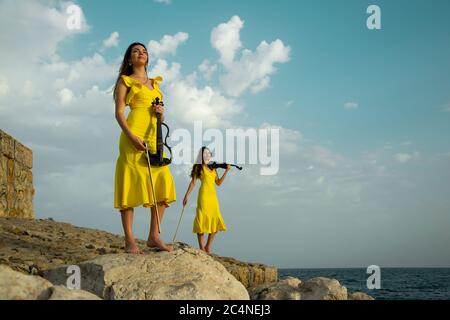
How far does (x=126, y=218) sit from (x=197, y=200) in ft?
17.9

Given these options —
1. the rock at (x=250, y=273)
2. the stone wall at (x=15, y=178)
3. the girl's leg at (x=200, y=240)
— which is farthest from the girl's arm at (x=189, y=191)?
the stone wall at (x=15, y=178)

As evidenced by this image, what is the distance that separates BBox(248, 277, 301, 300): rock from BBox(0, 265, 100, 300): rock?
4.20 metres

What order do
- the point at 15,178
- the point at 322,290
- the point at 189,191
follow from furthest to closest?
the point at 15,178 < the point at 189,191 < the point at 322,290

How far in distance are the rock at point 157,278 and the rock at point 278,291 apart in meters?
2.28

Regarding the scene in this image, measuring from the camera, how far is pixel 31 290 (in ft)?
12.1

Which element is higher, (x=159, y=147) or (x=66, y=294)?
(x=159, y=147)

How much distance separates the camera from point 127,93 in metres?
5.88

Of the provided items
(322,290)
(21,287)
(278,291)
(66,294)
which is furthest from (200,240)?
(66,294)

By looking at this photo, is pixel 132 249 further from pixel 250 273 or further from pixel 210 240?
pixel 210 240

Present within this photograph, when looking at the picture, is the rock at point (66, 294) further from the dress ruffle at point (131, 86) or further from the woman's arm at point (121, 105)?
the dress ruffle at point (131, 86)

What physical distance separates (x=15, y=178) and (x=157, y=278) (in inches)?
465
